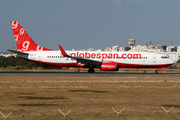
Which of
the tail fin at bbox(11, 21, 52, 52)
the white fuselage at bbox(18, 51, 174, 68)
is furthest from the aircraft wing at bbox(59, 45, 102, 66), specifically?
the tail fin at bbox(11, 21, 52, 52)

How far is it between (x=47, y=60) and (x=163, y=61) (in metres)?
22.9

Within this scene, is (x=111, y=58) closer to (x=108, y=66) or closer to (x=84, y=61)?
(x=108, y=66)

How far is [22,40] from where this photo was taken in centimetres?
5362

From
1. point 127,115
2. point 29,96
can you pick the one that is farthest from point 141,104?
point 29,96

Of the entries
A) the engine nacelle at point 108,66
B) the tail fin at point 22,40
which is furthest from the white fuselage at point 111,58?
the tail fin at point 22,40

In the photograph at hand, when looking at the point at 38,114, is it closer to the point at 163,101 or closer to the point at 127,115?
the point at 127,115

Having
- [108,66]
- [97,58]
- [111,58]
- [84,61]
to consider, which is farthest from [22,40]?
[108,66]

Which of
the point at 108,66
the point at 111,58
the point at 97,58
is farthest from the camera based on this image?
the point at 97,58

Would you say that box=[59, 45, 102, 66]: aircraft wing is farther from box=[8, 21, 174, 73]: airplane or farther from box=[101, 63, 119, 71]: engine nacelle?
box=[101, 63, 119, 71]: engine nacelle

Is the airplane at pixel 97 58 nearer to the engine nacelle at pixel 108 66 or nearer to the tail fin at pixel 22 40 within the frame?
the engine nacelle at pixel 108 66

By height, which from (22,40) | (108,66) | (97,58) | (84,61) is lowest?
(108,66)

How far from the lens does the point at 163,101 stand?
19.8 metres

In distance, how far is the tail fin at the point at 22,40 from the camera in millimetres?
53406

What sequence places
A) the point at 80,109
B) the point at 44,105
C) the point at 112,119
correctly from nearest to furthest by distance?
the point at 112,119 < the point at 80,109 < the point at 44,105
